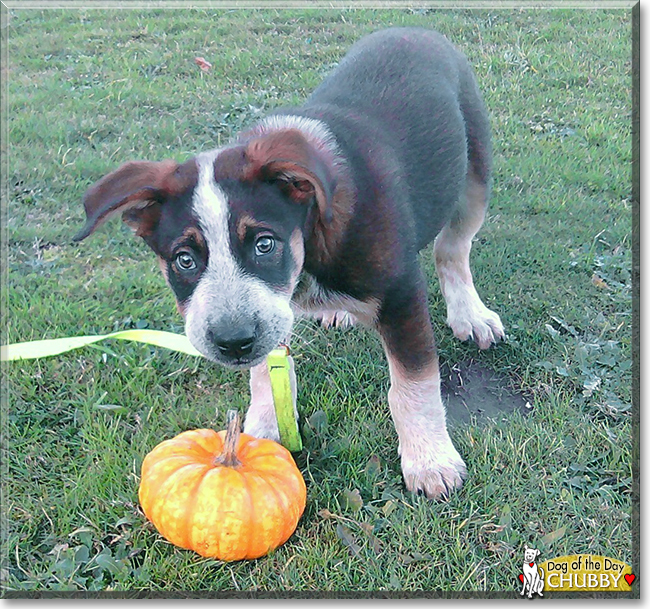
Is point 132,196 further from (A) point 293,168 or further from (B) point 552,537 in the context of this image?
(B) point 552,537

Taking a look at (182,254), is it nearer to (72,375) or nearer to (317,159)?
(317,159)

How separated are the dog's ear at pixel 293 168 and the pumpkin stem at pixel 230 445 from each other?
87 centimetres

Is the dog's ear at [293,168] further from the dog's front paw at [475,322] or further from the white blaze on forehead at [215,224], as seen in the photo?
the dog's front paw at [475,322]

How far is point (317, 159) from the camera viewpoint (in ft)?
8.48

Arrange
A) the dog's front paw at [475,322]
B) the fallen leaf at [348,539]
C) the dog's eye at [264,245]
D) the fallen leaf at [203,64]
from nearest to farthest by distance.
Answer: the dog's eye at [264,245], the fallen leaf at [348,539], the dog's front paw at [475,322], the fallen leaf at [203,64]

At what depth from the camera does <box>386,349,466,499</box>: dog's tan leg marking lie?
3166 mm

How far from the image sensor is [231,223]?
2523 millimetres

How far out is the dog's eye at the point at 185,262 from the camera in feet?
8.59

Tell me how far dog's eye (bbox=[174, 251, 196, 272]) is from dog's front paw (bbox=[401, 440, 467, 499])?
1.38m

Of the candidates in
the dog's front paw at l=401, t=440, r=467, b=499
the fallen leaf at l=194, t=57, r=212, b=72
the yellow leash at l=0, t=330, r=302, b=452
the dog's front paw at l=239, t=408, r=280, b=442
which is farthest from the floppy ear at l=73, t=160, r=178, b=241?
the fallen leaf at l=194, t=57, r=212, b=72

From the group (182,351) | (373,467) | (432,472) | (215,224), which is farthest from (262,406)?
(215,224)

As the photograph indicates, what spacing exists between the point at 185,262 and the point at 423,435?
1395mm

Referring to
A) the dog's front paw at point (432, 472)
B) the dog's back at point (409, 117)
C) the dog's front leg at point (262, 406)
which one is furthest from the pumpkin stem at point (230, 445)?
the dog's back at point (409, 117)

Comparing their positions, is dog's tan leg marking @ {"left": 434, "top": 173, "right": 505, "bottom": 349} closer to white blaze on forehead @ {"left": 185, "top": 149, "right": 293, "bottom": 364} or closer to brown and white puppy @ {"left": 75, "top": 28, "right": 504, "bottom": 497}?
brown and white puppy @ {"left": 75, "top": 28, "right": 504, "bottom": 497}
